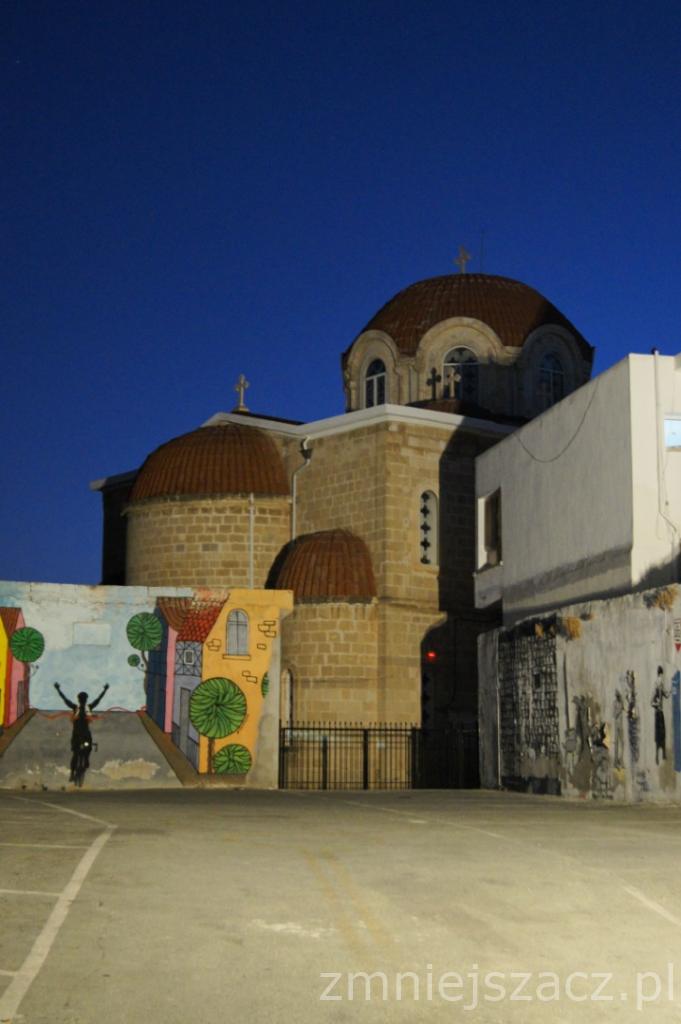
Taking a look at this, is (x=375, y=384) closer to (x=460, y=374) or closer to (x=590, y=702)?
(x=460, y=374)

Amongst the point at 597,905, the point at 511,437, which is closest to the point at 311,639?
the point at 511,437

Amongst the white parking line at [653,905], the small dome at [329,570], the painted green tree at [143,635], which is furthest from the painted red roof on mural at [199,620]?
the white parking line at [653,905]

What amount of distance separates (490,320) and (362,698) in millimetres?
11048

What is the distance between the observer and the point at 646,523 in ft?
69.8

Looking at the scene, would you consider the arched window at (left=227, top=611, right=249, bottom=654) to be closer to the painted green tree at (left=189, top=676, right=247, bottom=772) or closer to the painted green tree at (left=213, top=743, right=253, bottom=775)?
the painted green tree at (left=189, top=676, right=247, bottom=772)

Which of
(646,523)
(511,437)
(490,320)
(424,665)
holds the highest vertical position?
(490,320)

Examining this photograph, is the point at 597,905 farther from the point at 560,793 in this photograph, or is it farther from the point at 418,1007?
the point at 560,793

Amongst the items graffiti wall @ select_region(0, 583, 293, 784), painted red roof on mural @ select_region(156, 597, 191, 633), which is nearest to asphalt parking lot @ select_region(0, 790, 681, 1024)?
graffiti wall @ select_region(0, 583, 293, 784)

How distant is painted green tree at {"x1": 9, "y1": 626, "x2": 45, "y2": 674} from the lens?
23.9m

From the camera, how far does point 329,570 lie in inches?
1171

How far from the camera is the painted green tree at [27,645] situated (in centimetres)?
2389

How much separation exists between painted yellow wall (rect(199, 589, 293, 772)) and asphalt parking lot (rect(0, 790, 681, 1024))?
38.9 ft

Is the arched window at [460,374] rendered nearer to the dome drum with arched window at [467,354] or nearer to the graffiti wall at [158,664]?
the dome drum with arched window at [467,354]

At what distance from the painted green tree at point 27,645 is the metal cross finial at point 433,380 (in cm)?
1390
